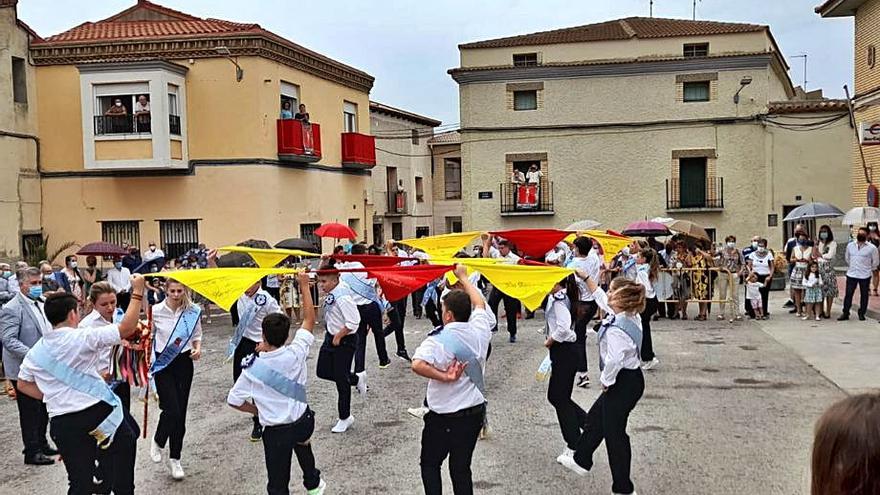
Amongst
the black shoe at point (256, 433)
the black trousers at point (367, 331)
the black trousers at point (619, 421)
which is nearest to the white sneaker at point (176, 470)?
the black shoe at point (256, 433)

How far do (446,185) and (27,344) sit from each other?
35280 millimetres

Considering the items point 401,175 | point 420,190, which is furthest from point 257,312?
point 420,190

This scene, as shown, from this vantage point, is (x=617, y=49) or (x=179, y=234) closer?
(x=179, y=234)

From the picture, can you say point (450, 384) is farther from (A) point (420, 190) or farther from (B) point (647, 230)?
(A) point (420, 190)

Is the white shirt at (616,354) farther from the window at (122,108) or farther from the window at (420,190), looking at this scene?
the window at (420,190)

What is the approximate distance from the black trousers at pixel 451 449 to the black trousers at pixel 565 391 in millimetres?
1856

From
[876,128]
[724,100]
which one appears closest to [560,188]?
[724,100]

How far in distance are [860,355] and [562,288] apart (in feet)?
21.3

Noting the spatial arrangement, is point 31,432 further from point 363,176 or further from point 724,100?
point 724,100

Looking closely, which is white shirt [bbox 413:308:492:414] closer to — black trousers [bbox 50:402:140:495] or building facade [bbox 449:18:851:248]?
black trousers [bbox 50:402:140:495]

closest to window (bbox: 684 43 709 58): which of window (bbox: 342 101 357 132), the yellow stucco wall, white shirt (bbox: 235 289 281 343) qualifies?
window (bbox: 342 101 357 132)

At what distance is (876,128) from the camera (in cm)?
1964

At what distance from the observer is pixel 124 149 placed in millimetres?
22078

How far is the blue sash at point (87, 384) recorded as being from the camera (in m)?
5.33
